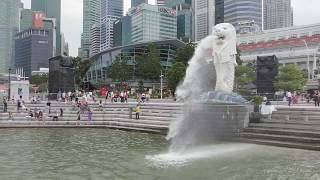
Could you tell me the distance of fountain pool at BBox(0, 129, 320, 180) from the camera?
1500 centimetres

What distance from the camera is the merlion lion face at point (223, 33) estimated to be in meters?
26.7

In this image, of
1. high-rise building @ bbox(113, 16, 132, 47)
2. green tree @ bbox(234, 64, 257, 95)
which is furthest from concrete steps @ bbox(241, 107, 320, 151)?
high-rise building @ bbox(113, 16, 132, 47)

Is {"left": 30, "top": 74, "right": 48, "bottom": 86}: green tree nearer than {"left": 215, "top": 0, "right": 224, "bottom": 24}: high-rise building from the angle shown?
Yes

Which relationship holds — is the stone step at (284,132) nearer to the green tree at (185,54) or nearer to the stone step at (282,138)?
the stone step at (282,138)

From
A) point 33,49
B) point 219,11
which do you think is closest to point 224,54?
point 219,11

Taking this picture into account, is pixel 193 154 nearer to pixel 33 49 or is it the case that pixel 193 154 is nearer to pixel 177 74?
pixel 177 74

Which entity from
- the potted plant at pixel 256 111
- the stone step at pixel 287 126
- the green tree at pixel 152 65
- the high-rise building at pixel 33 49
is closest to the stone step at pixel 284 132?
the stone step at pixel 287 126

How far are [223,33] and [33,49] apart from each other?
168377 millimetres

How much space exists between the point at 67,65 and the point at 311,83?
5510 centimetres

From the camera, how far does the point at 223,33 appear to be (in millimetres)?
26734

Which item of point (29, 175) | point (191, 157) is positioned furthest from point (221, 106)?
point (29, 175)

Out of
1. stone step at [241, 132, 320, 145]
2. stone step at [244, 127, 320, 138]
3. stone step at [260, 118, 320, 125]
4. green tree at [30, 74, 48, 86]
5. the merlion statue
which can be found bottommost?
stone step at [241, 132, 320, 145]

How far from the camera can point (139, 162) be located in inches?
686

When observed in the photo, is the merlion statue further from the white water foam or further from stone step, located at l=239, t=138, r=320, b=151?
the white water foam
